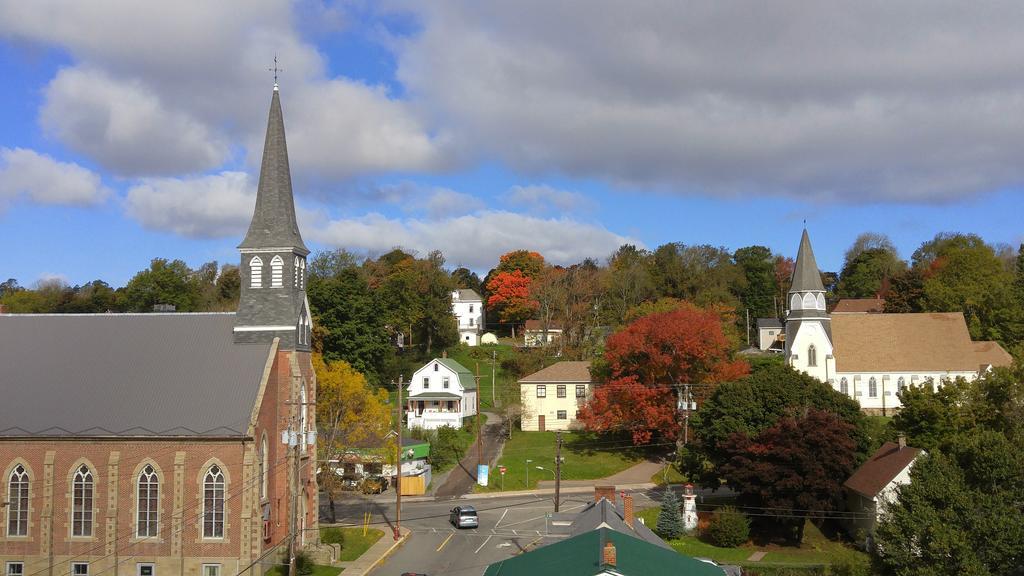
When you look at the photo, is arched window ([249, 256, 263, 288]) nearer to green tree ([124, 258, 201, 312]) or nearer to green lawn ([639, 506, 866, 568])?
green lawn ([639, 506, 866, 568])

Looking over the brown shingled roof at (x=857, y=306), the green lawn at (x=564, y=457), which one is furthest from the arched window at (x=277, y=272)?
the brown shingled roof at (x=857, y=306)

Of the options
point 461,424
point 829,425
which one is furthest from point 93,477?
point 461,424

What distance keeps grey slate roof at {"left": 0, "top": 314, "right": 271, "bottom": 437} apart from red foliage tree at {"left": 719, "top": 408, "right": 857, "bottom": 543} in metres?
25.1

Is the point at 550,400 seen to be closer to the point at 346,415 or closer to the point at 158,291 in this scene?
the point at 346,415

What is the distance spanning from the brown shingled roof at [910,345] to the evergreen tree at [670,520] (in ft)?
134

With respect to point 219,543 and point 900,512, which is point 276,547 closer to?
point 219,543

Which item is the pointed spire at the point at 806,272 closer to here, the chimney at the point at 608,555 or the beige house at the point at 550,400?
the beige house at the point at 550,400

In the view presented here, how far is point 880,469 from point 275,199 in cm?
3308

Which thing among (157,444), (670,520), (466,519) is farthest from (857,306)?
(157,444)

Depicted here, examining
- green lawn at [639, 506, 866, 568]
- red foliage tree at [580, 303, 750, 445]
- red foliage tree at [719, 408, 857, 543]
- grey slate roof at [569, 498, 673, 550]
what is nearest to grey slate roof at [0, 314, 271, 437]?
grey slate roof at [569, 498, 673, 550]

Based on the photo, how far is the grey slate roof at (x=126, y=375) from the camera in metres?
39.8

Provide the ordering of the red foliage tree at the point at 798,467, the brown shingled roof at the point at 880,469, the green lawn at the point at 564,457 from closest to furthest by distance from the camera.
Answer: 1. the brown shingled roof at the point at 880,469
2. the red foliage tree at the point at 798,467
3. the green lawn at the point at 564,457

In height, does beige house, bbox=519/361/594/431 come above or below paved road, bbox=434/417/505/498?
above

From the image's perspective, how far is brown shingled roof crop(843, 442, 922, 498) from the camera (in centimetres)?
4350
